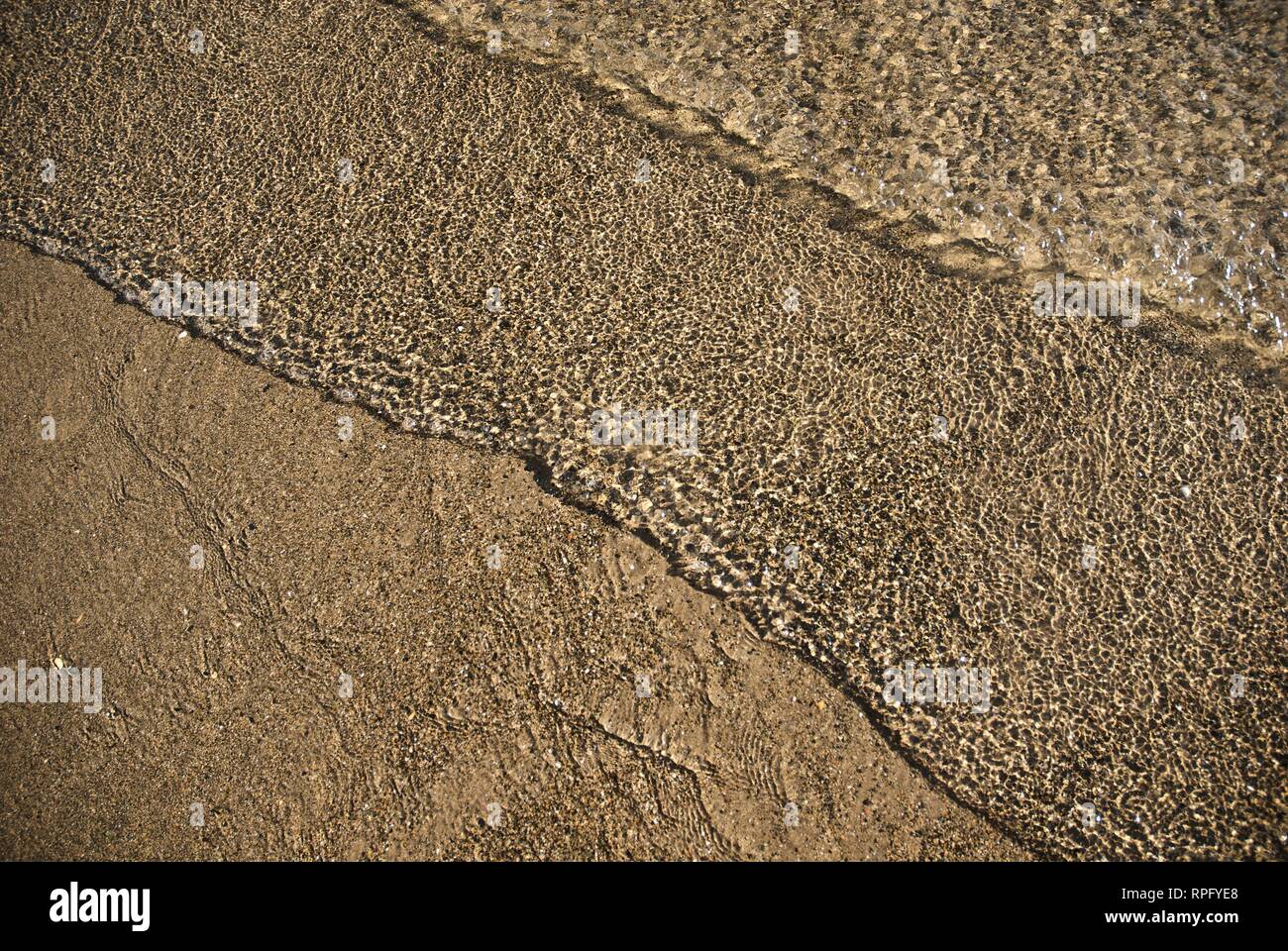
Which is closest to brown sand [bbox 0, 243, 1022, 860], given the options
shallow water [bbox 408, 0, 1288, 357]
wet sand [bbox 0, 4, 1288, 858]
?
wet sand [bbox 0, 4, 1288, 858]

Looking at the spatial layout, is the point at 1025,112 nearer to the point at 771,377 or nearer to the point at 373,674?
the point at 771,377

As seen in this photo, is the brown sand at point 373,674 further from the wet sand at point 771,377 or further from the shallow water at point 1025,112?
the shallow water at point 1025,112

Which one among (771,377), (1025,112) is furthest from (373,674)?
(1025,112)

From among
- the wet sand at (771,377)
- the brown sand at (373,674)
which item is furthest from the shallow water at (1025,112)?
the brown sand at (373,674)

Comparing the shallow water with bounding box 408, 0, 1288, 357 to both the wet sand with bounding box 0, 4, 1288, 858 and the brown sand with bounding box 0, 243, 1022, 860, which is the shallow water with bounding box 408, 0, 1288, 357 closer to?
the wet sand with bounding box 0, 4, 1288, 858
